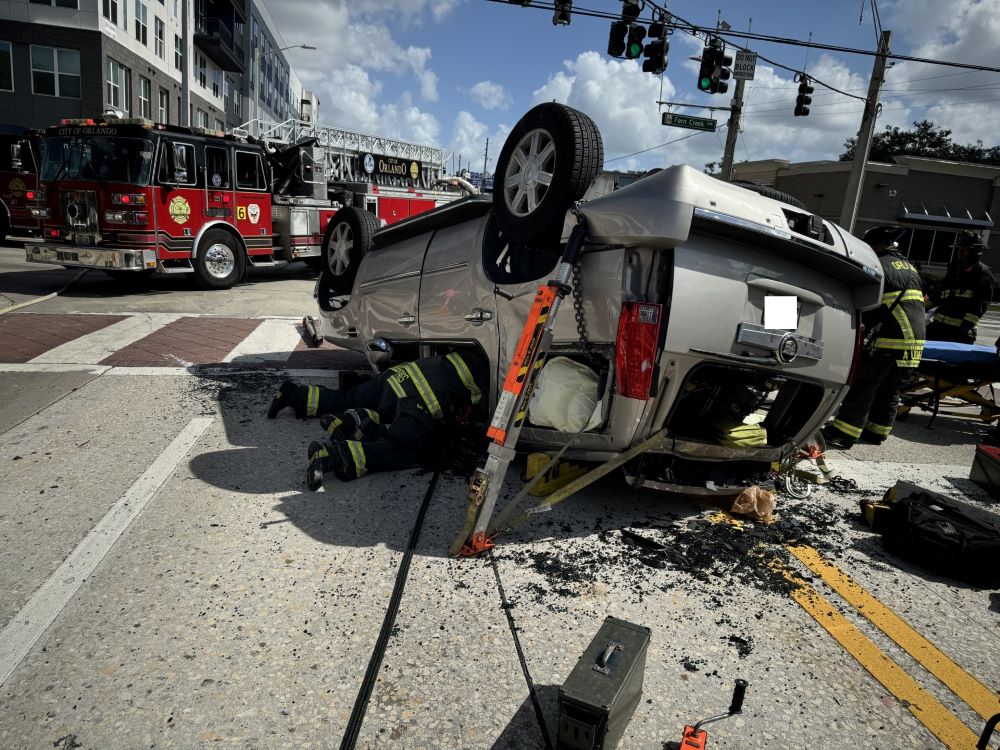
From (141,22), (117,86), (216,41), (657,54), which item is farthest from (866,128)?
(216,41)

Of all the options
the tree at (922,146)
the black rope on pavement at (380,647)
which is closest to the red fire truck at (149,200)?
the black rope on pavement at (380,647)

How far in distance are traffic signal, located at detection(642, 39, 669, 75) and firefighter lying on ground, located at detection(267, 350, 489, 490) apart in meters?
11.2

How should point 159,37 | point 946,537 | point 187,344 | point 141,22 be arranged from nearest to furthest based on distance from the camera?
point 946,537
point 187,344
point 141,22
point 159,37

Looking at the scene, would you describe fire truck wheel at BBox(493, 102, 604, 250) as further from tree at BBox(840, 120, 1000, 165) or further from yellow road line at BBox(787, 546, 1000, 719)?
tree at BBox(840, 120, 1000, 165)

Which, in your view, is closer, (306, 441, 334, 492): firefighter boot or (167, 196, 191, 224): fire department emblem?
(306, 441, 334, 492): firefighter boot

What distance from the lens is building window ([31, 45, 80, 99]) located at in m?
22.4

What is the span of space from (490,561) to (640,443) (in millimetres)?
885

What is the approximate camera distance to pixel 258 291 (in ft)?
37.3

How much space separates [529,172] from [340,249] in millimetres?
2976

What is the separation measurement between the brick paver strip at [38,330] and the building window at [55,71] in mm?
20005

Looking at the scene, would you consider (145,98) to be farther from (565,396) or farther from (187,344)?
(565,396)

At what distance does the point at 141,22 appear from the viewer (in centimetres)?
2608

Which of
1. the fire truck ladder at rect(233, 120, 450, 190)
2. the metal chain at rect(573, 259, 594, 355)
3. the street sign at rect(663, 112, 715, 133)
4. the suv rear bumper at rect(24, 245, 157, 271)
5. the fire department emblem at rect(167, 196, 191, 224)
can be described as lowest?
the suv rear bumper at rect(24, 245, 157, 271)

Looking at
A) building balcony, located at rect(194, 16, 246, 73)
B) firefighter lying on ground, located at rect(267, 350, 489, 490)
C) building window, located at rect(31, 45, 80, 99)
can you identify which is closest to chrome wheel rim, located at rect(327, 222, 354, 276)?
firefighter lying on ground, located at rect(267, 350, 489, 490)
